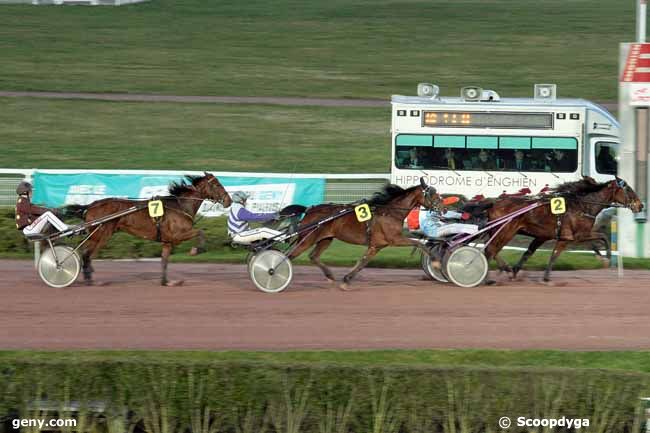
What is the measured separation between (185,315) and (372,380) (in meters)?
4.53

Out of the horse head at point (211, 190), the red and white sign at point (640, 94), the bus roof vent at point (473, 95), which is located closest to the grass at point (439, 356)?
the horse head at point (211, 190)

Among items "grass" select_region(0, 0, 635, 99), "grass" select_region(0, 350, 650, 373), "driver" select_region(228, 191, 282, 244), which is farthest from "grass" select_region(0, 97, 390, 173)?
"grass" select_region(0, 350, 650, 373)

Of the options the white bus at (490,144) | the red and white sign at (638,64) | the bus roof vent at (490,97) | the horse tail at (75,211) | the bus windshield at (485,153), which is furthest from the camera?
the bus roof vent at (490,97)

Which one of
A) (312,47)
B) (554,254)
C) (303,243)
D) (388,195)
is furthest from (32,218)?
(312,47)

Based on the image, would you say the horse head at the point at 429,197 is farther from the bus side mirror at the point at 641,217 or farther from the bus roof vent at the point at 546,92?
the bus roof vent at the point at 546,92

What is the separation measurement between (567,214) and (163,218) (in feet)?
16.3

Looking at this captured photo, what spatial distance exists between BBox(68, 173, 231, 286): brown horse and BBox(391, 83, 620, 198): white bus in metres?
5.61

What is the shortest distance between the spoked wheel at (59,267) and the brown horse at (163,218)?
0.69 feet

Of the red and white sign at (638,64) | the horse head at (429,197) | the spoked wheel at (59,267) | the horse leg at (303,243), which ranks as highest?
the red and white sign at (638,64)

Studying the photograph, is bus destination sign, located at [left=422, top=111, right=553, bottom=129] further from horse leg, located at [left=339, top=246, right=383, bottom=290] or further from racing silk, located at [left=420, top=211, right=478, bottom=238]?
horse leg, located at [left=339, top=246, right=383, bottom=290]

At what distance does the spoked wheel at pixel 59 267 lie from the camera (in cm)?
1411

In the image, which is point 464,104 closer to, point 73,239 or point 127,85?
point 73,239

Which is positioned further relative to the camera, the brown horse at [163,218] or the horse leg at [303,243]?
the brown horse at [163,218]

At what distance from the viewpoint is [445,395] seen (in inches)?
334
